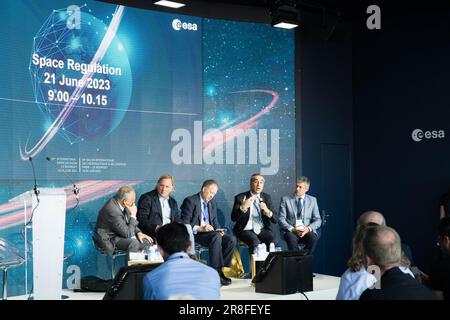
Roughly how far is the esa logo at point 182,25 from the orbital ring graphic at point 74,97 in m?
0.69

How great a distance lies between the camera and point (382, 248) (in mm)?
2781

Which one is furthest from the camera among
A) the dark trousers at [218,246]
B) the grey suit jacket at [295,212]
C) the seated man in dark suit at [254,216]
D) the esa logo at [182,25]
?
the esa logo at [182,25]

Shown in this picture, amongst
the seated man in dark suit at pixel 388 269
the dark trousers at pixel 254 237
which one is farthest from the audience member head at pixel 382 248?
the dark trousers at pixel 254 237

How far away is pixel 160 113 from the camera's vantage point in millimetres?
7664

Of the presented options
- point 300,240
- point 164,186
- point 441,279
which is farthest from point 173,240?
point 300,240

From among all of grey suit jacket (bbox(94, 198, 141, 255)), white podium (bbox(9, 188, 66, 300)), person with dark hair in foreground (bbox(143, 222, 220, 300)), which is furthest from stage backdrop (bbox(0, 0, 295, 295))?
person with dark hair in foreground (bbox(143, 222, 220, 300))

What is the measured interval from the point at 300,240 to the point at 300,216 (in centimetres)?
30

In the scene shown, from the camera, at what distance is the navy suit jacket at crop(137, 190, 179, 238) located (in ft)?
22.4

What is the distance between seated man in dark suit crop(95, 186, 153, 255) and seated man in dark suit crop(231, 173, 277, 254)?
1.22 meters

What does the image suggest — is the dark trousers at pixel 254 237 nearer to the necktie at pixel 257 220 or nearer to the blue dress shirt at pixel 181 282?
the necktie at pixel 257 220

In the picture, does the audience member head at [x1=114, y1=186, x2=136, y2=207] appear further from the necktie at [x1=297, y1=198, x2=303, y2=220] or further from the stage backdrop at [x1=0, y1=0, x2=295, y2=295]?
the necktie at [x1=297, y1=198, x2=303, y2=220]

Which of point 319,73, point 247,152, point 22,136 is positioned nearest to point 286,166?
point 247,152

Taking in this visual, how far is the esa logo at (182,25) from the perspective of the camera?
7.81 metres
